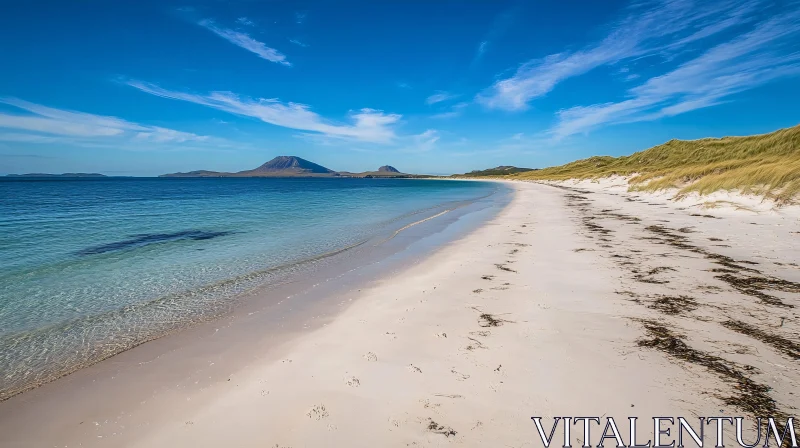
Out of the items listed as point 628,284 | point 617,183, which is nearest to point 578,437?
point 628,284

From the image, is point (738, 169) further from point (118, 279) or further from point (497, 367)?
point (118, 279)

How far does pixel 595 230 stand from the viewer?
14633 mm

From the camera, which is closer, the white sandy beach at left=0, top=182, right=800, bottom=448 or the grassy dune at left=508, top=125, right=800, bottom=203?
the white sandy beach at left=0, top=182, right=800, bottom=448

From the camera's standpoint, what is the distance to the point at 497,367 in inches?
166

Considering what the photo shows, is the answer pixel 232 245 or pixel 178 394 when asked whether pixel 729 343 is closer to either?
pixel 178 394

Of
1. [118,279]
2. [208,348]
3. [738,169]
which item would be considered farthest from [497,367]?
[738,169]

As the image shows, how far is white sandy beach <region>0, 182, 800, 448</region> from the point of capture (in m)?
3.31

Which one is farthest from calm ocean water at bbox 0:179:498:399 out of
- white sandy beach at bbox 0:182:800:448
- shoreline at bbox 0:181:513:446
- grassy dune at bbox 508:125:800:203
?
grassy dune at bbox 508:125:800:203

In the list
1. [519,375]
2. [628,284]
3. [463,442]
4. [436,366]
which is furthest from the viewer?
[628,284]

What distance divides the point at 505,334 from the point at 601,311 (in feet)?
6.97

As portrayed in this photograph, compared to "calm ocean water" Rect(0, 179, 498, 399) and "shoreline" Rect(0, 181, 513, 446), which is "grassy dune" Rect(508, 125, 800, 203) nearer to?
"calm ocean water" Rect(0, 179, 498, 399)

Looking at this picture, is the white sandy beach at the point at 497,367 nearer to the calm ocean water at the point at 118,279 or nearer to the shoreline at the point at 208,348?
the shoreline at the point at 208,348

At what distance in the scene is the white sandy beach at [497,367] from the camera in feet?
10.9

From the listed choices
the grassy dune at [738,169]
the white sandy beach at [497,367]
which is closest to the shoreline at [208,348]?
the white sandy beach at [497,367]
